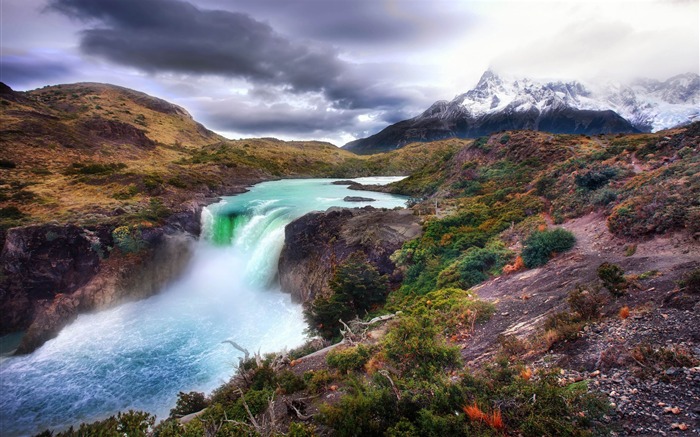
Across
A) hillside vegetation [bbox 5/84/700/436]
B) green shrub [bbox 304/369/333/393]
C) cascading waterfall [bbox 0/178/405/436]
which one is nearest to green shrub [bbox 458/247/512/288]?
hillside vegetation [bbox 5/84/700/436]

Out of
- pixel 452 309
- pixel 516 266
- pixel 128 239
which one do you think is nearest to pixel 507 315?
pixel 452 309

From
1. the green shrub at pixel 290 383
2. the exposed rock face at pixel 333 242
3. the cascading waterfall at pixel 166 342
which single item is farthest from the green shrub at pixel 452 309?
the cascading waterfall at pixel 166 342

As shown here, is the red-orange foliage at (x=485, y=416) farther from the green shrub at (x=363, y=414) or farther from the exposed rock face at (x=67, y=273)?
the exposed rock face at (x=67, y=273)

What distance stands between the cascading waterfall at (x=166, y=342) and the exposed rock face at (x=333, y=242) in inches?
74.0

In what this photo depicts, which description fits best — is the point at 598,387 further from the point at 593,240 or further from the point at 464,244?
the point at 464,244

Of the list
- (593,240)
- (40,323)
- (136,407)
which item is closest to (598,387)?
(593,240)

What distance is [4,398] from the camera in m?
15.7

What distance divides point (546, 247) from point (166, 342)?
2198 cm

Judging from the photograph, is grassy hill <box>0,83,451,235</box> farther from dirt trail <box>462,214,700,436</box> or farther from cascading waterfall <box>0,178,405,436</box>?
dirt trail <box>462,214,700,436</box>

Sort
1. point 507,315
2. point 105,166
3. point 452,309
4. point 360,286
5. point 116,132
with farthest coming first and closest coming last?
point 116,132 < point 105,166 < point 360,286 < point 452,309 < point 507,315

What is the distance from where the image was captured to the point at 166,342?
19547mm

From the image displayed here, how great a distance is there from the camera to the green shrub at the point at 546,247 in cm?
1366

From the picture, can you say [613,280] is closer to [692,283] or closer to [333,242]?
[692,283]

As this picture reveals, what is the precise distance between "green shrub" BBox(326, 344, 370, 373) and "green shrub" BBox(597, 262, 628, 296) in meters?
7.35
